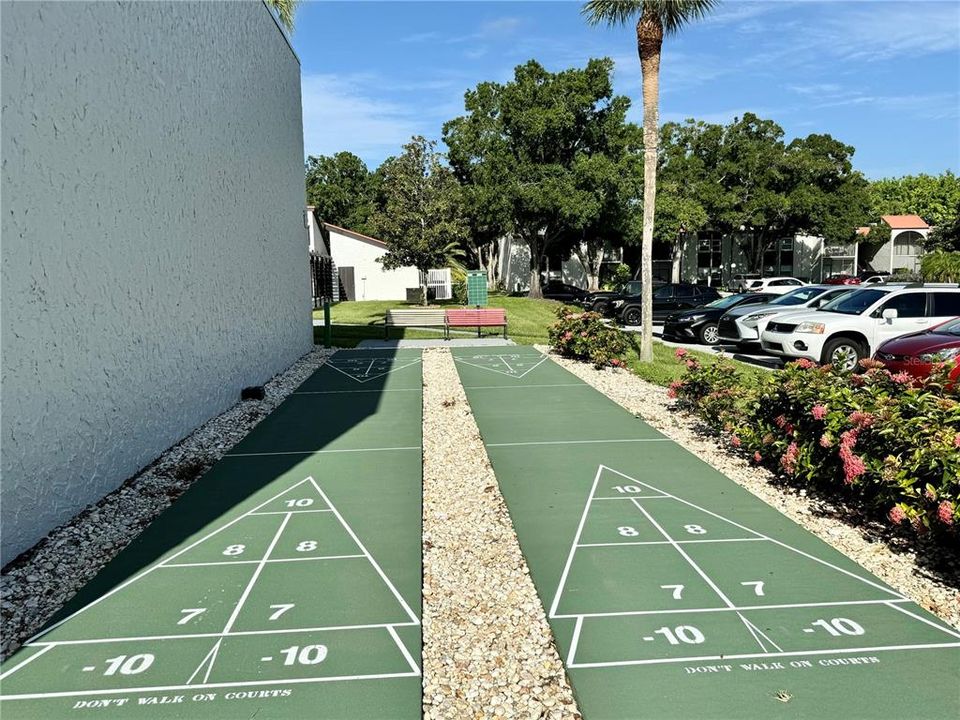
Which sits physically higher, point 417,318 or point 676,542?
point 417,318

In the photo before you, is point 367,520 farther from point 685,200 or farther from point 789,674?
point 685,200

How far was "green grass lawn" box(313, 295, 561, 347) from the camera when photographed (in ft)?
68.9

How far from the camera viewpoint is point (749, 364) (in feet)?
49.3

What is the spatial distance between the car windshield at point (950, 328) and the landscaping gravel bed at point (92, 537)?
35.9 ft

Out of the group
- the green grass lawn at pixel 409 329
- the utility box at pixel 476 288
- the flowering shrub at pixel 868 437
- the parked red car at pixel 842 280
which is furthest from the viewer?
the parked red car at pixel 842 280

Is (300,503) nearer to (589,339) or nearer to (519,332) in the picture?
(589,339)

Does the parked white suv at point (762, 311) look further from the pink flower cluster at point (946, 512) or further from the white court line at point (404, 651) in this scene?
the white court line at point (404, 651)

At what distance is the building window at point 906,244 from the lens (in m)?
61.8

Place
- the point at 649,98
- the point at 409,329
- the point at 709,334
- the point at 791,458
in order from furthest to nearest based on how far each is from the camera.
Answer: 1. the point at 409,329
2. the point at 709,334
3. the point at 649,98
4. the point at 791,458

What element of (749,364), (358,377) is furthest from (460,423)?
(749,364)

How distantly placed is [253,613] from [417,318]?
15201mm

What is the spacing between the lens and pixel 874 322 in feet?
43.9

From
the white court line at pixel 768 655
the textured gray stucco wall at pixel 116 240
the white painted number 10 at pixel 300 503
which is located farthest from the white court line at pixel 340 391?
the white court line at pixel 768 655

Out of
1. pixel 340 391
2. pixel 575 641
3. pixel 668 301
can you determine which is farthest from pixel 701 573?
pixel 668 301
